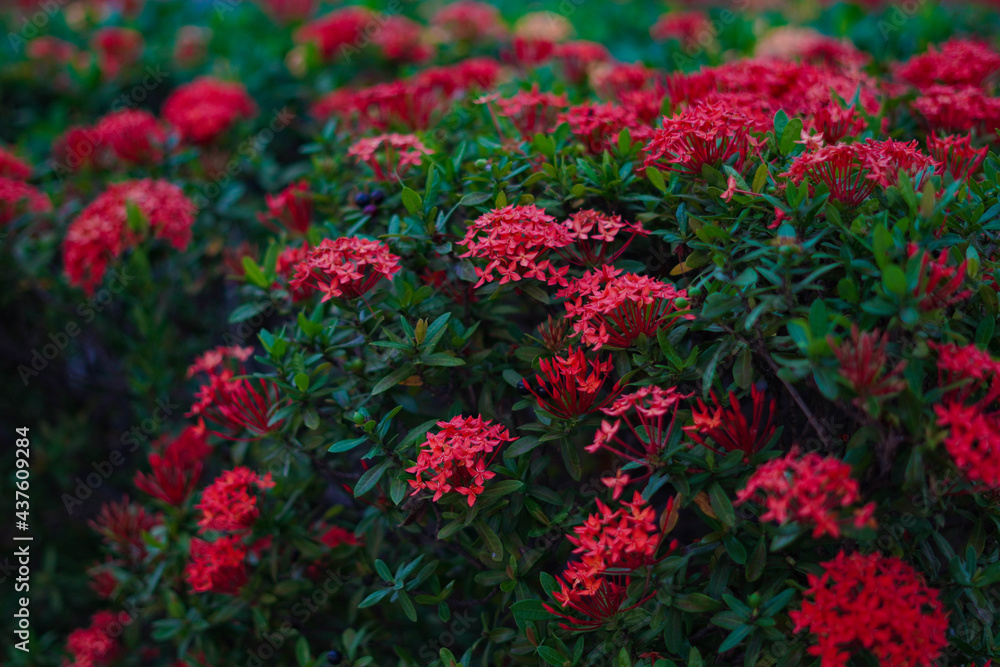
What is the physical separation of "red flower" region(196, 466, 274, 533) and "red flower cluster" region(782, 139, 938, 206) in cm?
164

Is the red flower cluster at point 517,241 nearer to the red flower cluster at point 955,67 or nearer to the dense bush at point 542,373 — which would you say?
the dense bush at point 542,373

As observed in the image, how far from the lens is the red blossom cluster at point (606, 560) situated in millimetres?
1576

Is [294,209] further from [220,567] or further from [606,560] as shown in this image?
[606,560]

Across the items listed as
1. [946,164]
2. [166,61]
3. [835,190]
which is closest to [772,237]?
[835,190]

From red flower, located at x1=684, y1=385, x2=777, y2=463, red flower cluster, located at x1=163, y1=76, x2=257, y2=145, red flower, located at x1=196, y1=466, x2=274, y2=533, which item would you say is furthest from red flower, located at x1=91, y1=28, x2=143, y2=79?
red flower, located at x1=684, y1=385, x2=777, y2=463

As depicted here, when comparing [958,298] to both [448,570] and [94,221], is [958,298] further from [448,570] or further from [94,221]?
[94,221]

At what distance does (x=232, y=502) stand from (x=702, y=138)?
5.24 ft

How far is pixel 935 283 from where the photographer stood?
1.48 m

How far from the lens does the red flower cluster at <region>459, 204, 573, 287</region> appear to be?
5.80ft

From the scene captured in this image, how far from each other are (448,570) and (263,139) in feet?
7.43

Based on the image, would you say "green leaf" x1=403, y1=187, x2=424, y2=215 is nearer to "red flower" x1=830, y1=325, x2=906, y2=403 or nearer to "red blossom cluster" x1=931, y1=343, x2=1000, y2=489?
"red flower" x1=830, y1=325, x2=906, y2=403

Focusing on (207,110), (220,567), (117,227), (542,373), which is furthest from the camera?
(207,110)

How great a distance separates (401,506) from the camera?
191cm

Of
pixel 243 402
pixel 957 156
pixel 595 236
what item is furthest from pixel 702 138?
pixel 243 402
